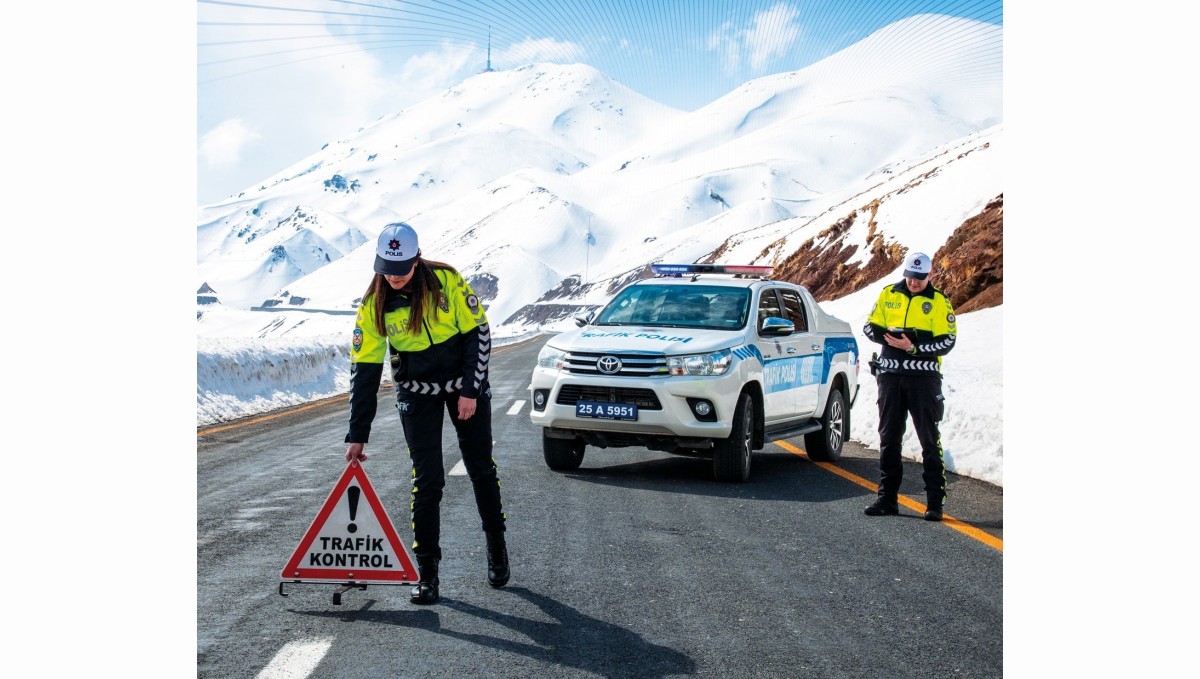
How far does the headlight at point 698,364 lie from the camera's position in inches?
364

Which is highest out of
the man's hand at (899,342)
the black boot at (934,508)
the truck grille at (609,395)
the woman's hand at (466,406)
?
the man's hand at (899,342)

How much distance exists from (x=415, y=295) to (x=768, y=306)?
19.0 feet

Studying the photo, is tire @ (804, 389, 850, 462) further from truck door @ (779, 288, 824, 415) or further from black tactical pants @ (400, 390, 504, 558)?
black tactical pants @ (400, 390, 504, 558)

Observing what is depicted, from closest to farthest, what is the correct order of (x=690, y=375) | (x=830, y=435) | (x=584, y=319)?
(x=690, y=375), (x=584, y=319), (x=830, y=435)

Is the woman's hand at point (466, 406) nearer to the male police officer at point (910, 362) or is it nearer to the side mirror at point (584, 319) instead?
the male police officer at point (910, 362)

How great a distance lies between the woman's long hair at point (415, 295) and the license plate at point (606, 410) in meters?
3.87

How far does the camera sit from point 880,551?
6738 millimetres

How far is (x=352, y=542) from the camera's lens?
5523mm

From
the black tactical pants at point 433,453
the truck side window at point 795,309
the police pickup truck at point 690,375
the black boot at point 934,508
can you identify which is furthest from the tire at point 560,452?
the black tactical pants at point 433,453

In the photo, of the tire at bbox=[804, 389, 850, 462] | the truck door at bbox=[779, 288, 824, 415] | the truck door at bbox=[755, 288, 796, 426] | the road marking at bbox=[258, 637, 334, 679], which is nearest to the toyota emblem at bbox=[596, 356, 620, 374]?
the truck door at bbox=[755, 288, 796, 426]

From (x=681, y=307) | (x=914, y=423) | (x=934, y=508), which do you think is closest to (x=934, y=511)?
(x=934, y=508)

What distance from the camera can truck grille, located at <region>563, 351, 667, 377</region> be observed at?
9.29 meters

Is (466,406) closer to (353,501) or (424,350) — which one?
(424,350)
